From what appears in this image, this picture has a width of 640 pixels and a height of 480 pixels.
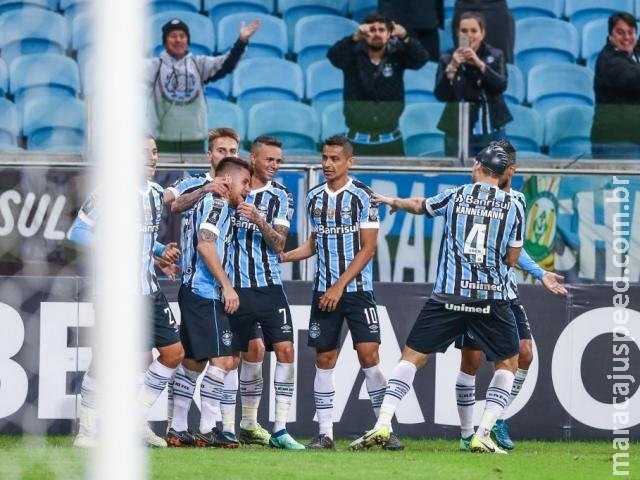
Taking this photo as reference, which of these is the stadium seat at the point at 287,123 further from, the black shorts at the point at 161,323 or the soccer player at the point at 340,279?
the black shorts at the point at 161,323

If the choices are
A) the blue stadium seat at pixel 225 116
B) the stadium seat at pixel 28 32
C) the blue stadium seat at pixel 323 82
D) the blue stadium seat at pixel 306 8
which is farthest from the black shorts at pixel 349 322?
the blue stadium seat at pixel 306 8

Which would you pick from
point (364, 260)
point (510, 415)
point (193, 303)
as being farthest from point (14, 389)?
point (510, 415)

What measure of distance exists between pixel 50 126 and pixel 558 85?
172 inches

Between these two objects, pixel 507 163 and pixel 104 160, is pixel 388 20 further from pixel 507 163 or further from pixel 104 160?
pixel 104 160

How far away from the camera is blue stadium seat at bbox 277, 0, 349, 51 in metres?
12.5

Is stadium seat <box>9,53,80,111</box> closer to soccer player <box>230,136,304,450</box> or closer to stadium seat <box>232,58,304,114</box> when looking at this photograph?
soccer player <box>230,136,304,450</box>

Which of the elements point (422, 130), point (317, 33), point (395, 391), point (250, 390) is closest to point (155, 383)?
point (250, 390)

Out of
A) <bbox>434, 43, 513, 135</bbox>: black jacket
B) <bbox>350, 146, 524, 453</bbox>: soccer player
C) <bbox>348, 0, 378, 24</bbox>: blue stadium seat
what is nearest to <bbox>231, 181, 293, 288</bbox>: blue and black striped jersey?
<bbox>350, 146, 524, 453</bbox>: soccer player

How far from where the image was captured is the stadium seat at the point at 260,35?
12133 millimetres

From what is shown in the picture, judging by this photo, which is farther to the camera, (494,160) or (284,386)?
(284,386)

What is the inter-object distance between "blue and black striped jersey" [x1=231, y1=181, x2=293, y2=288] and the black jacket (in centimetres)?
205

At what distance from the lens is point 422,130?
33.6 ft

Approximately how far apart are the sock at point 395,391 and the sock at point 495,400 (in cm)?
48

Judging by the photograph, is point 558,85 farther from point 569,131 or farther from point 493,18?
point 569,131
